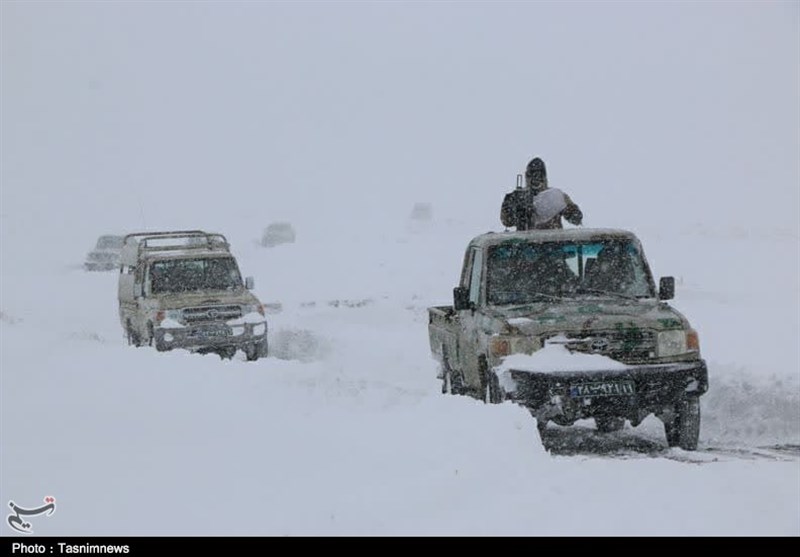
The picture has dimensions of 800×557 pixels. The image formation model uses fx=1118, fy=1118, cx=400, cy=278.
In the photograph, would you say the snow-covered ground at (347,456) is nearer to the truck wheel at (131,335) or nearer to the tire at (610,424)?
the tire at (610,424)

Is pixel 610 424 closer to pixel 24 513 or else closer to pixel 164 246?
pixel 24 513

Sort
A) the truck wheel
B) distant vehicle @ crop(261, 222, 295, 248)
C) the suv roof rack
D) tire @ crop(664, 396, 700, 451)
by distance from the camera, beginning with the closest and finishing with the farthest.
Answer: tire @ crop(664, 396, 700, 451) < the truck wheel < the suv roof rack < distant vehicle @ crop(261, 222, 295, 248)

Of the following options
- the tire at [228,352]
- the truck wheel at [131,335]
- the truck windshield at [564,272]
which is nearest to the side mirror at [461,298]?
the truck windshield at [564,272]

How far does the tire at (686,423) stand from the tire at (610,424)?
0.49 metres

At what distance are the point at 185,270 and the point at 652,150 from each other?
83028 millimetres

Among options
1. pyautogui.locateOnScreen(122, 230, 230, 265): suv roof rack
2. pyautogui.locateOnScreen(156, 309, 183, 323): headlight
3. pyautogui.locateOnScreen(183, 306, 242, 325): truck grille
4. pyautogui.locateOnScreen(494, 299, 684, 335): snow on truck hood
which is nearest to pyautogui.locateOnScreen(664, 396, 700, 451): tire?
pyautogui.locateOnScreen(494, 299, 684, 335): snow on truck hood

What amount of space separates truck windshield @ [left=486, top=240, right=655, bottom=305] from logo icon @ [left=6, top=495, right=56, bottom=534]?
16.6 ft

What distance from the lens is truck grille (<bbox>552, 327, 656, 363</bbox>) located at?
9180 millimetres

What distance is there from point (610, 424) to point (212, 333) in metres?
8.48

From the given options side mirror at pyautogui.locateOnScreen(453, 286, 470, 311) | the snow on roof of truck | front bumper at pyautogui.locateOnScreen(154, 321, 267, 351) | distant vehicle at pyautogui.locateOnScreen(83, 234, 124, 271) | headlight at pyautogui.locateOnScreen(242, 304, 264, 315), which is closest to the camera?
the snow on roof of truck

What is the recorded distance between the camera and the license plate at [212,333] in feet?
56.9

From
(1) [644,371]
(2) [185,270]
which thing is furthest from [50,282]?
(1) [644,371]

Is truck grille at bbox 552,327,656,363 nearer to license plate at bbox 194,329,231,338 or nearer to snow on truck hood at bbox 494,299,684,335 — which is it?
snow on truck hood at bbox 494,299,684,335

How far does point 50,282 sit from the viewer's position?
42562 millimetres
